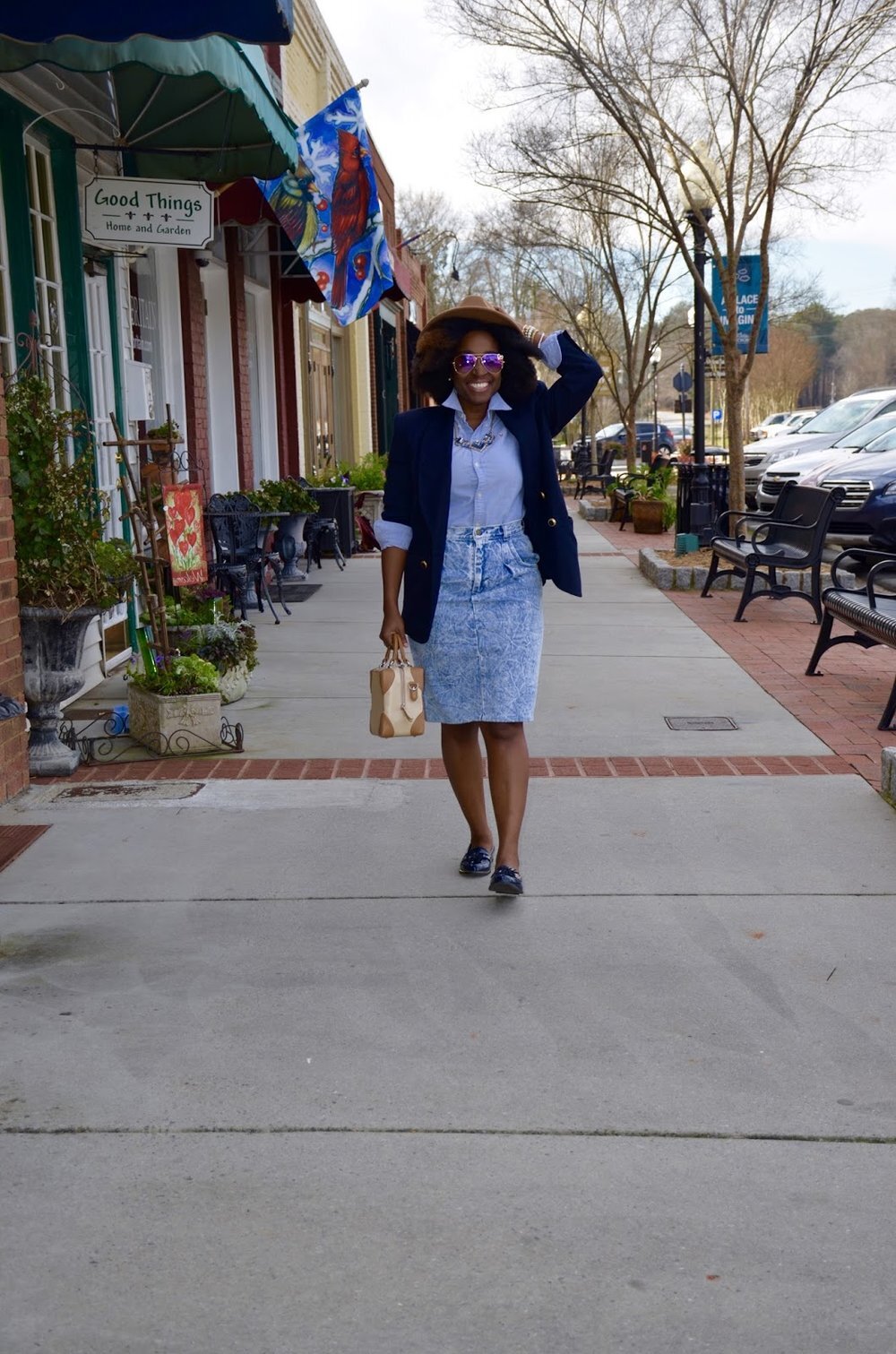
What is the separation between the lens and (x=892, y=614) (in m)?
7.58

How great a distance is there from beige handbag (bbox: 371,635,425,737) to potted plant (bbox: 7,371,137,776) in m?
2.13

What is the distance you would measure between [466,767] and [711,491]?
11.3 m

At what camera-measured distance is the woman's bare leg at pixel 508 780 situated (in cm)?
491

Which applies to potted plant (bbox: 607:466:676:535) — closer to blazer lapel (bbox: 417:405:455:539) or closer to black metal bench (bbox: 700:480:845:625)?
black metal bench (bbox: 700:480:845:625)

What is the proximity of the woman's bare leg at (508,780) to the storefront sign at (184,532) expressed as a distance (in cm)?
286

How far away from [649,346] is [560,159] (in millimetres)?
12460

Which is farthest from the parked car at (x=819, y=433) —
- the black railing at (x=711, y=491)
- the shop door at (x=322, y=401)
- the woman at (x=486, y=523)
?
the woman at (x=486, y=523)

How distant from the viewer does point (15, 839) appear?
18.4ft

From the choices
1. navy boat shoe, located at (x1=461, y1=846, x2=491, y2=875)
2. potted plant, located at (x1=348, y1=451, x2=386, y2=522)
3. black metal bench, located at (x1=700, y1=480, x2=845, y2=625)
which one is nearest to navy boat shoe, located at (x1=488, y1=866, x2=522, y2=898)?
navy boat shoe, located at (x1=461, y1=846, x2=491, y2=875)

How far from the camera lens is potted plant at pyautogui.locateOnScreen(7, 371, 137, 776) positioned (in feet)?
20.9

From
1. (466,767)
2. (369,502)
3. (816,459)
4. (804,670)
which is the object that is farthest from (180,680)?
(816,459)

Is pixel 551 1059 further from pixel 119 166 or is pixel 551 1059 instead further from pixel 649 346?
pixel 649 346

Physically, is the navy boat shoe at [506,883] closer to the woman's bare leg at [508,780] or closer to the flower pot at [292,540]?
the woman's bare leg at [508,780]

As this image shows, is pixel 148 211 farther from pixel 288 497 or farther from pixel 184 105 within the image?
pixel 288 497
